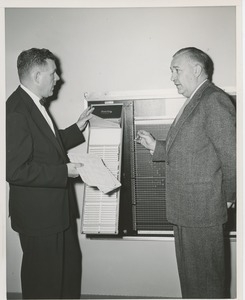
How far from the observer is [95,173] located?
1828 mm

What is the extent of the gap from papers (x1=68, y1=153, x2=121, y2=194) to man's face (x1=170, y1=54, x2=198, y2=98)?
698 mm

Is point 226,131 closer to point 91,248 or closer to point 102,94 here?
point 102,94

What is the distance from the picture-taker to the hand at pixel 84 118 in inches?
89.1

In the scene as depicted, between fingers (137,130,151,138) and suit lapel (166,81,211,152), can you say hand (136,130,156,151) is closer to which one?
fingers (137,130,151,138)

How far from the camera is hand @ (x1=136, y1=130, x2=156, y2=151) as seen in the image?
86.6 inches

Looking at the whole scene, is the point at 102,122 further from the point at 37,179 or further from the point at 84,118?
the point at 37,179

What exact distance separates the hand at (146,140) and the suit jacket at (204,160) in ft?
1.28

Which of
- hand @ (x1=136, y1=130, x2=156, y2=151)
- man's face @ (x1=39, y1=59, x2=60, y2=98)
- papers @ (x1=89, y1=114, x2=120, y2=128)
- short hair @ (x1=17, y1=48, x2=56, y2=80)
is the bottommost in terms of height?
hand @ (x1=136, y1=130, x2=156, y2=151)

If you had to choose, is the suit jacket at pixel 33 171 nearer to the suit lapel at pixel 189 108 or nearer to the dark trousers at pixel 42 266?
the dark trousers at pixel 42 266

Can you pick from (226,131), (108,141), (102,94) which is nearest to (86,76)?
(102,94)

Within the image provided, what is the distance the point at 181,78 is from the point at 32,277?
1469mm

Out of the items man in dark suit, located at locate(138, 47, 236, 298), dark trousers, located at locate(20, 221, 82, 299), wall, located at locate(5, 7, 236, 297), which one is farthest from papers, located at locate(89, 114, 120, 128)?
dark trousers, located at locate(20, 221, 82, 299)

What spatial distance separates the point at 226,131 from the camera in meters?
1.63

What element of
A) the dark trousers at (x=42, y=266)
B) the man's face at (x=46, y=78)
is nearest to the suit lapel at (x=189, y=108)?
the man's face at (x=46, y=78)
